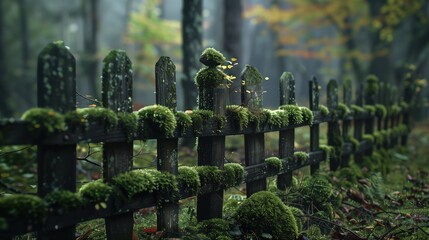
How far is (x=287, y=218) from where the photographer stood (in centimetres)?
396

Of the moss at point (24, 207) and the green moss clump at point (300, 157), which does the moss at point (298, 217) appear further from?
the moss at point (24, 207)

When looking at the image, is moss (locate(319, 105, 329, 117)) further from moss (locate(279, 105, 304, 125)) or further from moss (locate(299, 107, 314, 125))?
moss (locate(279, 105, 304, 125))

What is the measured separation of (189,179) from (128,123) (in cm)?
93

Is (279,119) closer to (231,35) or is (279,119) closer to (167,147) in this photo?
(167,147)

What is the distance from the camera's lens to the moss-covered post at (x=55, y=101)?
2795mm

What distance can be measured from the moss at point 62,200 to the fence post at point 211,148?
1.56 metres

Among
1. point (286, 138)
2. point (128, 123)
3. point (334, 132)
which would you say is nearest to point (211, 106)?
point (128, 123)

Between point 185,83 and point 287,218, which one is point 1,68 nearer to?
point 185,83

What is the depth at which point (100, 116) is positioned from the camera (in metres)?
3.07

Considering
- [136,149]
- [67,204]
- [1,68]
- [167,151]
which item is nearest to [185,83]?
[136,149]

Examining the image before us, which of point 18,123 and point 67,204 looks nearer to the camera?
point 18,123

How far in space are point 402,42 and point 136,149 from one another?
21.3 metres

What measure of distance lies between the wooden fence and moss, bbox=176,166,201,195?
4cm

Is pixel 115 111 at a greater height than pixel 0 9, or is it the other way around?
pixel 0 9
